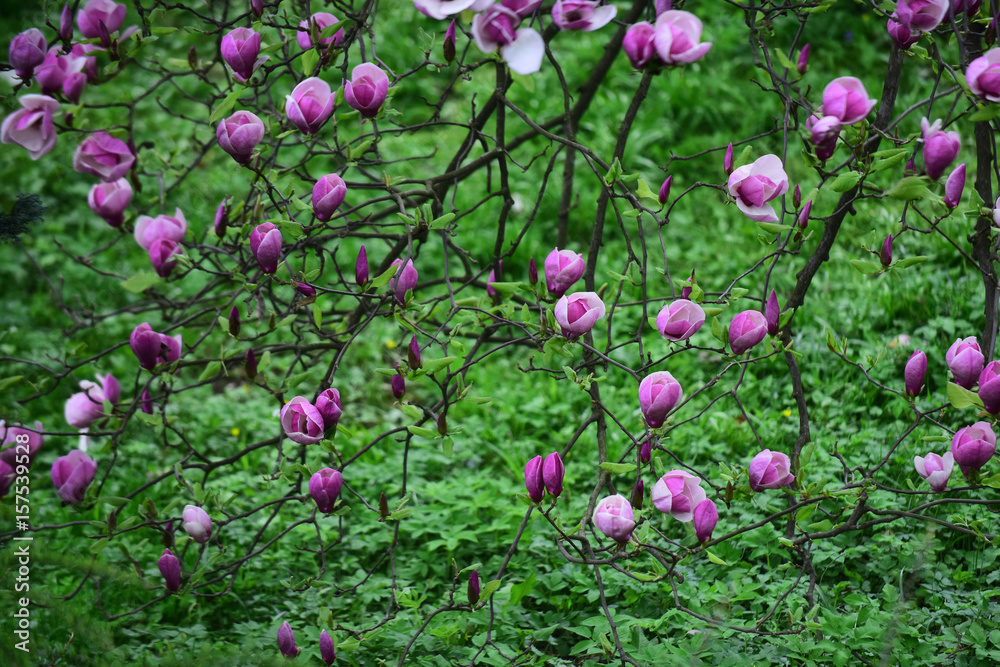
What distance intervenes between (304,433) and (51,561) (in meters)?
0.55

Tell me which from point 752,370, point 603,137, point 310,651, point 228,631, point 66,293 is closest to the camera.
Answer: point 310,651

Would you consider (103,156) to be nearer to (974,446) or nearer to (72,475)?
(72,475)

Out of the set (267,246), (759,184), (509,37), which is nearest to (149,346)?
(267,246)

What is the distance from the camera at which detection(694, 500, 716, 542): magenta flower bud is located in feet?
4.25

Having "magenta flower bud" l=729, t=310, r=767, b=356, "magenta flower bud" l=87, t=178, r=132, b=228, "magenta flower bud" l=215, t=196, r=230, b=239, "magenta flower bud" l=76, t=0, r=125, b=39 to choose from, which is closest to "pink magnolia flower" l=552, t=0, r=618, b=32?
"magenta flower bud" l=729, t=310, r=767, b=356

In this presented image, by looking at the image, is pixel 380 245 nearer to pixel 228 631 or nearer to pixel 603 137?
pixel 603 137

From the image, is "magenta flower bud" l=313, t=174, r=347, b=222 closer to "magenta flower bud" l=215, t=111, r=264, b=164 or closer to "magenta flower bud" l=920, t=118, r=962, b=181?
"magenta flower bud" l=215, t=111, r=264, b=164

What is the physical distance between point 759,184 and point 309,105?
81 centimetres

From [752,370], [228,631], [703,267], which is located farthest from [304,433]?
[703,267]

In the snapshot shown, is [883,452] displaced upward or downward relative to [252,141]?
downward

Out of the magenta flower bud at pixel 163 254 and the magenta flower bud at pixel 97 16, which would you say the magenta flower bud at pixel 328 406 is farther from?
the magenta flower bud at pixel 97 16

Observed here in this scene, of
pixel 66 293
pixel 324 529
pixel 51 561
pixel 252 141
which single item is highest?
pixel 252 141

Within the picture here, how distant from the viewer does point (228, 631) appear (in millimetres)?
1923

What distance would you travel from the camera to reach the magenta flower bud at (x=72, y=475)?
1597 millimetres
